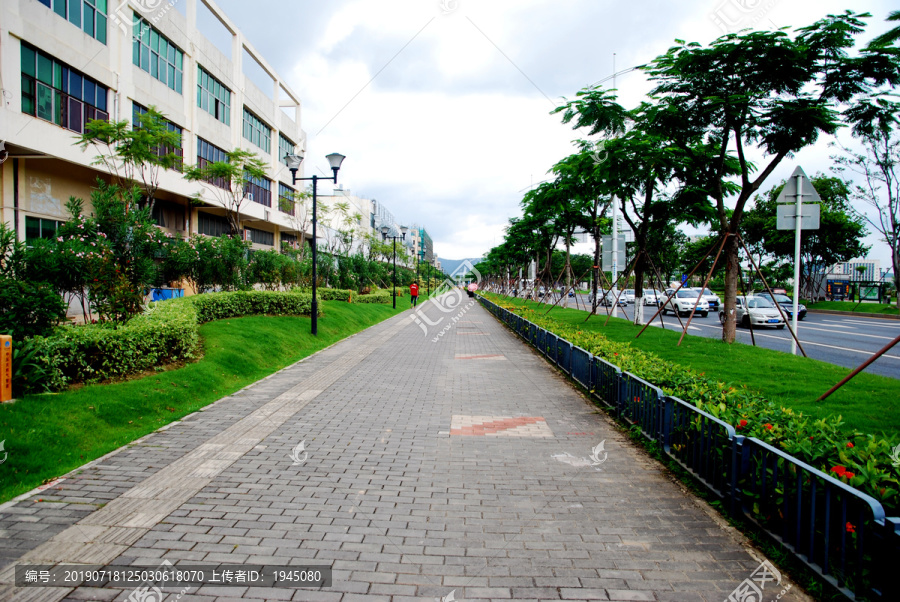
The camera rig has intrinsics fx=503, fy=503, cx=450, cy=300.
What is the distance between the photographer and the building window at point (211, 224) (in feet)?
91.1

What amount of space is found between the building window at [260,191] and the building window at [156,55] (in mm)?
7614

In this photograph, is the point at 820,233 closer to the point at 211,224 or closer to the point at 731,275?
→ the point at 731,275

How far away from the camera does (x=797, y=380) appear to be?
8250 millimetres

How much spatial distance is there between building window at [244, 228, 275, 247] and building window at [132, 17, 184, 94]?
1222 cm

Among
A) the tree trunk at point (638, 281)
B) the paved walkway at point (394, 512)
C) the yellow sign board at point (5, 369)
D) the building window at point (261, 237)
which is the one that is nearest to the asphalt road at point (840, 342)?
the tree trunk at point (638, 281)

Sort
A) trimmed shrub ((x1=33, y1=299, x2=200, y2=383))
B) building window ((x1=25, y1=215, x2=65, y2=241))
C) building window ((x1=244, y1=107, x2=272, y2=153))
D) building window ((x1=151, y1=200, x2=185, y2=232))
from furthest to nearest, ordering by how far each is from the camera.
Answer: building window ((x1=244, y1=107, x2=272, y2=153)) → building window ((x1=151, y1=200, x2=185, y2=232)) → building window ((x1=25, y1=215, x2=65, y2=241)) → trimmed shrub ((x1=33, y1=299, x2=200, y2=383))

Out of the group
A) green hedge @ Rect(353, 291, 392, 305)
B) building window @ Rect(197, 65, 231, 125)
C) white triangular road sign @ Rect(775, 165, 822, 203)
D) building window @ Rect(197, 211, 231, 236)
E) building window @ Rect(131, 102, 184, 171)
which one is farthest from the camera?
green hedge @ Rect(353, 291, 392, 305)

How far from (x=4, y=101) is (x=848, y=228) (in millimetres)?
43650

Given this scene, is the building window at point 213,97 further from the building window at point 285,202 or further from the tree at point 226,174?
the building window at point 285,202

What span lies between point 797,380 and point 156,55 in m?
26.2

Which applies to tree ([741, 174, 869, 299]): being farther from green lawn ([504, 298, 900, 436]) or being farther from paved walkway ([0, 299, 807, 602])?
paved walkway ([0, 299, 807, 602])

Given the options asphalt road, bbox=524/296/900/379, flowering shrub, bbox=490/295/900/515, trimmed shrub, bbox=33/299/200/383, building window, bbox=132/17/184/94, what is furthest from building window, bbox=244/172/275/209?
flowering shrub, bbox=490/295/900/515

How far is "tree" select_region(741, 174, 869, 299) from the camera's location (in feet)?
111

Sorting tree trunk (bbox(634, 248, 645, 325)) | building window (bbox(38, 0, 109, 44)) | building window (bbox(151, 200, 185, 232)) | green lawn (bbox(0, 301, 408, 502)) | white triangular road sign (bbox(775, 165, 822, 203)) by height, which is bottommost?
green lawn (bbox(0, 301, 408, 502))
